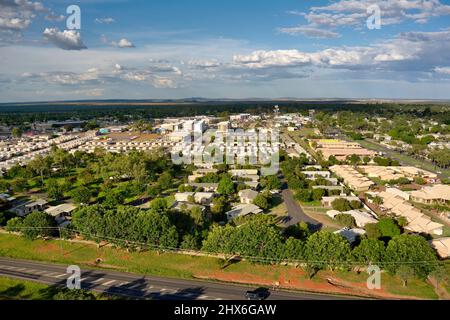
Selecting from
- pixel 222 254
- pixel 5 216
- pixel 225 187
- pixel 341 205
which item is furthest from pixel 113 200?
pixel 341 205

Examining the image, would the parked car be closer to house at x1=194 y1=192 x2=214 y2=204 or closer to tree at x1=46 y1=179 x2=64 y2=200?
house at x1=194 y1=192 x2=214 y2=204

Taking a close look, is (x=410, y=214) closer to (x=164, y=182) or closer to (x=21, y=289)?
(x=164, y=182)

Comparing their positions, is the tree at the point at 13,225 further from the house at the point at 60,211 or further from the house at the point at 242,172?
the house at the point at 242,172

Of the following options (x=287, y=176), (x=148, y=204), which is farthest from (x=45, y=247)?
(x=287, y=176)

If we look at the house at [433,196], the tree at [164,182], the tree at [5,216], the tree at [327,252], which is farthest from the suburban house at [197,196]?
the house at [433,196]

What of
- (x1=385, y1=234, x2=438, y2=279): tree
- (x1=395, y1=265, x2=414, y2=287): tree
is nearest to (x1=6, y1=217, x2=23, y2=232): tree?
(x1=385, y1=234, x2=438, y2=279): tree
